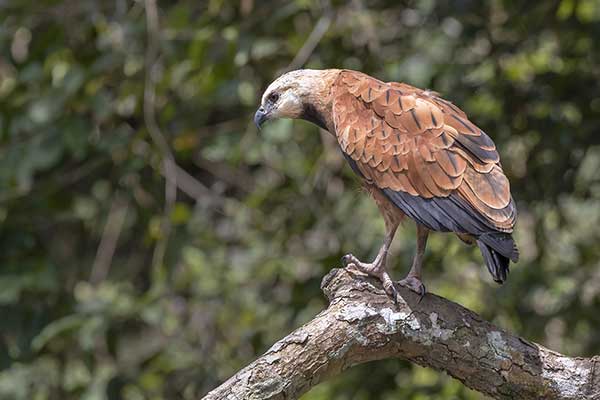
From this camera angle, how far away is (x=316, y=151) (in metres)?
6.30

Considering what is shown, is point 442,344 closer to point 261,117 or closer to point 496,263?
point 496,263

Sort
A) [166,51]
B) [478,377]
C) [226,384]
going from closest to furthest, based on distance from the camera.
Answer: [226,384]
[478,377]
[166,51]

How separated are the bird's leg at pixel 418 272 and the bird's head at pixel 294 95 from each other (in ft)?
2.34

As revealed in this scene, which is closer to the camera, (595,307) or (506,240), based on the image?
(506,240)

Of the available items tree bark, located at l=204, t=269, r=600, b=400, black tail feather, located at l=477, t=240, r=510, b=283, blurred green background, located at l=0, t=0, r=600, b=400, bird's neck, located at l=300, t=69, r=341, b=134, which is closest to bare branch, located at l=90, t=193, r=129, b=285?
blurred green background, located at l=0, t=0, r=600, b=400

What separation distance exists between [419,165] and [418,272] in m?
0.37

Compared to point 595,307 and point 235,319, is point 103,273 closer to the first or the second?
point 235,319

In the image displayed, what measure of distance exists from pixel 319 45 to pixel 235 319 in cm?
170

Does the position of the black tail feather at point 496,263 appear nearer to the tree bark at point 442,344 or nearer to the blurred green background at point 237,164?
the tree bark at point 442,344

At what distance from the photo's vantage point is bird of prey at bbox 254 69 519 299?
3902mm

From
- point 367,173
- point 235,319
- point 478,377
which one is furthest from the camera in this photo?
point 235,319

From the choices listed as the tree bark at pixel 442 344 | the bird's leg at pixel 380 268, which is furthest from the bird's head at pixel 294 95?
the tree bark at pixel 442 344

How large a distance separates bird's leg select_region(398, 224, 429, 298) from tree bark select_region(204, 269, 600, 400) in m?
0.05

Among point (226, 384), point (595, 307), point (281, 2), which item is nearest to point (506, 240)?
point (226, 384)
